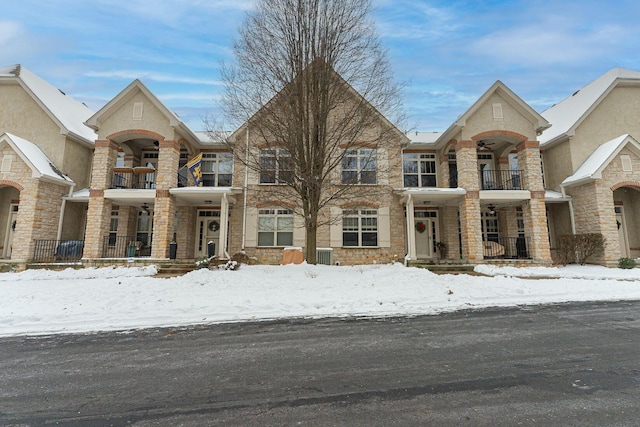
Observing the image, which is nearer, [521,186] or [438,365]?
[438,365]

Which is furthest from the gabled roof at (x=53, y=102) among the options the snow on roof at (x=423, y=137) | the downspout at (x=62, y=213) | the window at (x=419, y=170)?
the snow on roof at (x=423, y=137)

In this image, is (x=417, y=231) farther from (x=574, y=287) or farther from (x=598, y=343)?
(x=598, y=343)

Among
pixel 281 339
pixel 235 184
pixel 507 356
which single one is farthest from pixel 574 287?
pixel 235 184

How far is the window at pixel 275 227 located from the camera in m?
16.5

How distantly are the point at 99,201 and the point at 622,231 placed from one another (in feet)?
91.4

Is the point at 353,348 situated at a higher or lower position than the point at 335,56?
lower

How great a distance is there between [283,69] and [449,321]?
10095 mm

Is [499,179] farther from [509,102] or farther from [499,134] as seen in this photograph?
[509,102]

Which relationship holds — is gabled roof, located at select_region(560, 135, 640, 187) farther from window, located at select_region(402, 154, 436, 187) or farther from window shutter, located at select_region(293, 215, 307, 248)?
window shutter, located at select_region(293, 215, 307, 248)

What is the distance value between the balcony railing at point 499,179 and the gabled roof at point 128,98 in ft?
→ 58.4

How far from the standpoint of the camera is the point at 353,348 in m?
4.39

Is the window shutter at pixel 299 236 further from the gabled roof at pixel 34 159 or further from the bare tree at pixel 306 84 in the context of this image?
the gabled roof at pixel 34 159

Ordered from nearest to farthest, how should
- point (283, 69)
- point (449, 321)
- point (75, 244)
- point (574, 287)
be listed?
1. point (449, 321)
2. point (574, 287)
3. point (283, 69)
4. point (75, 244)

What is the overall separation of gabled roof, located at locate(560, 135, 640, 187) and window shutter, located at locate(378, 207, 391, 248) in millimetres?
9670
